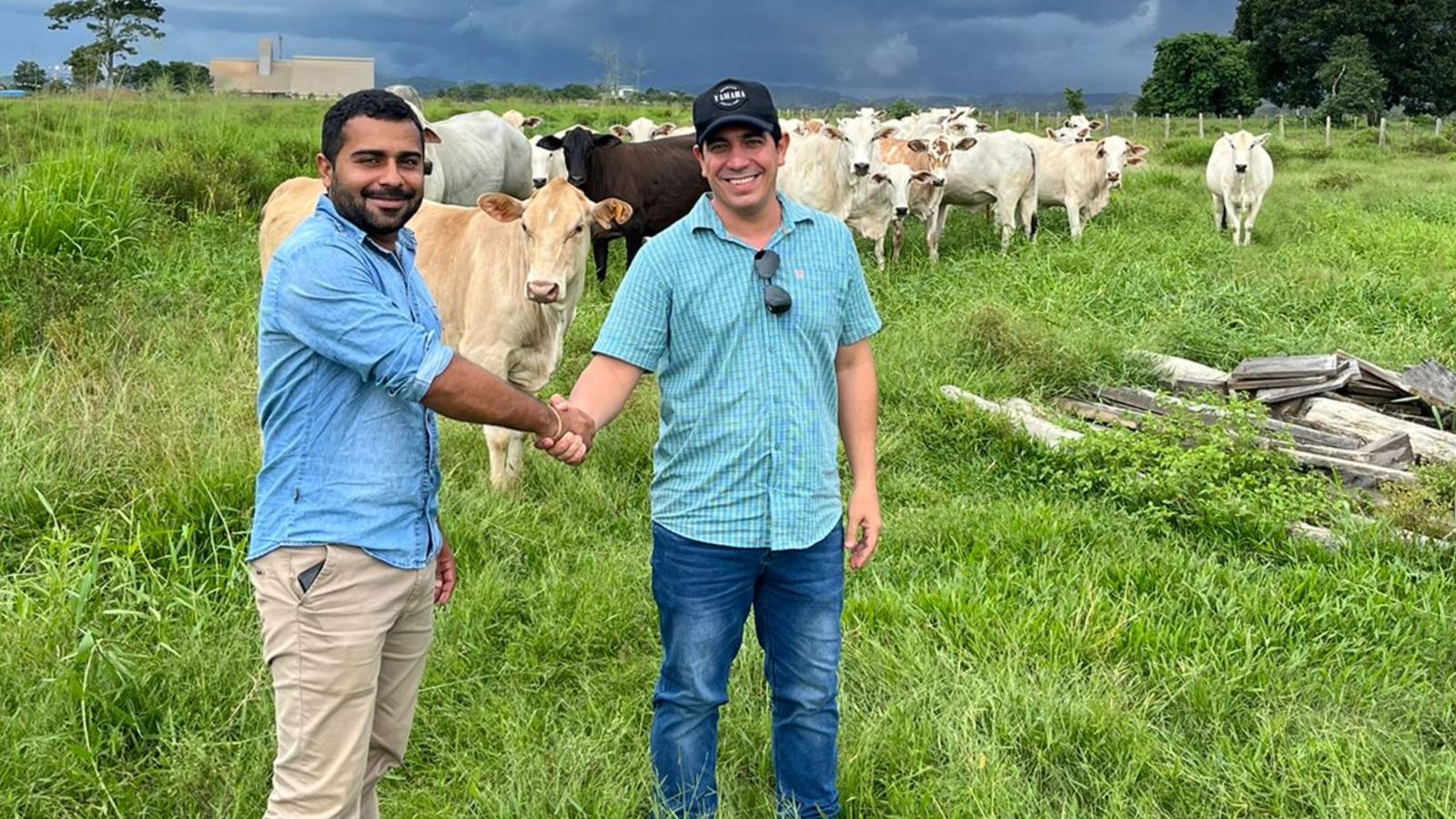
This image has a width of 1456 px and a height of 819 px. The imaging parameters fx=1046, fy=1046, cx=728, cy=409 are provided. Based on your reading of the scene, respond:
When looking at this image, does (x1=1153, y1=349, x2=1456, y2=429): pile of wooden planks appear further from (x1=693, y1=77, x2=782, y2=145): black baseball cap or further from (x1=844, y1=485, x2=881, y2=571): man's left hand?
(x1=693, y1=77, x2=782, y2=145): black baseball cap

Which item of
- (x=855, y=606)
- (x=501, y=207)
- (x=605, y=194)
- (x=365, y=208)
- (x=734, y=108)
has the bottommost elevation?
(x=855, y=606)

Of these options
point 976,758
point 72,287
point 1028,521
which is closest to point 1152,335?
point 1028,521

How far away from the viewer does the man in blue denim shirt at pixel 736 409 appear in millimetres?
2385

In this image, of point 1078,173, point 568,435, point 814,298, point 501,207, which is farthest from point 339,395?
point 1078,173

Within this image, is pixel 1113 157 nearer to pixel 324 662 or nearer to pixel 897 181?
pixel 897 181

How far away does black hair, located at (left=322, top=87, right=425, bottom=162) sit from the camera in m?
2.16

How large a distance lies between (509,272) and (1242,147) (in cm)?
1118

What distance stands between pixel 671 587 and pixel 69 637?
2.15m

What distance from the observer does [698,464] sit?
8.02 feet

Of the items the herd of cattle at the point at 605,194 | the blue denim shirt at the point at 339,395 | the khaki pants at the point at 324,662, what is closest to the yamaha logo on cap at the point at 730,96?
the blue denim shirt at the point at 339,395

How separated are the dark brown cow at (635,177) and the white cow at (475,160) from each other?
996 mm

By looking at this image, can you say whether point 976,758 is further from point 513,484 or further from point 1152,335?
point 1152,335

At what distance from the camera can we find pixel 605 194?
1045 cm

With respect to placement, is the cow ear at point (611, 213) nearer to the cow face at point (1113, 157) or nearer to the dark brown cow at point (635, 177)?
the dark brown cow at point (635, 177)
